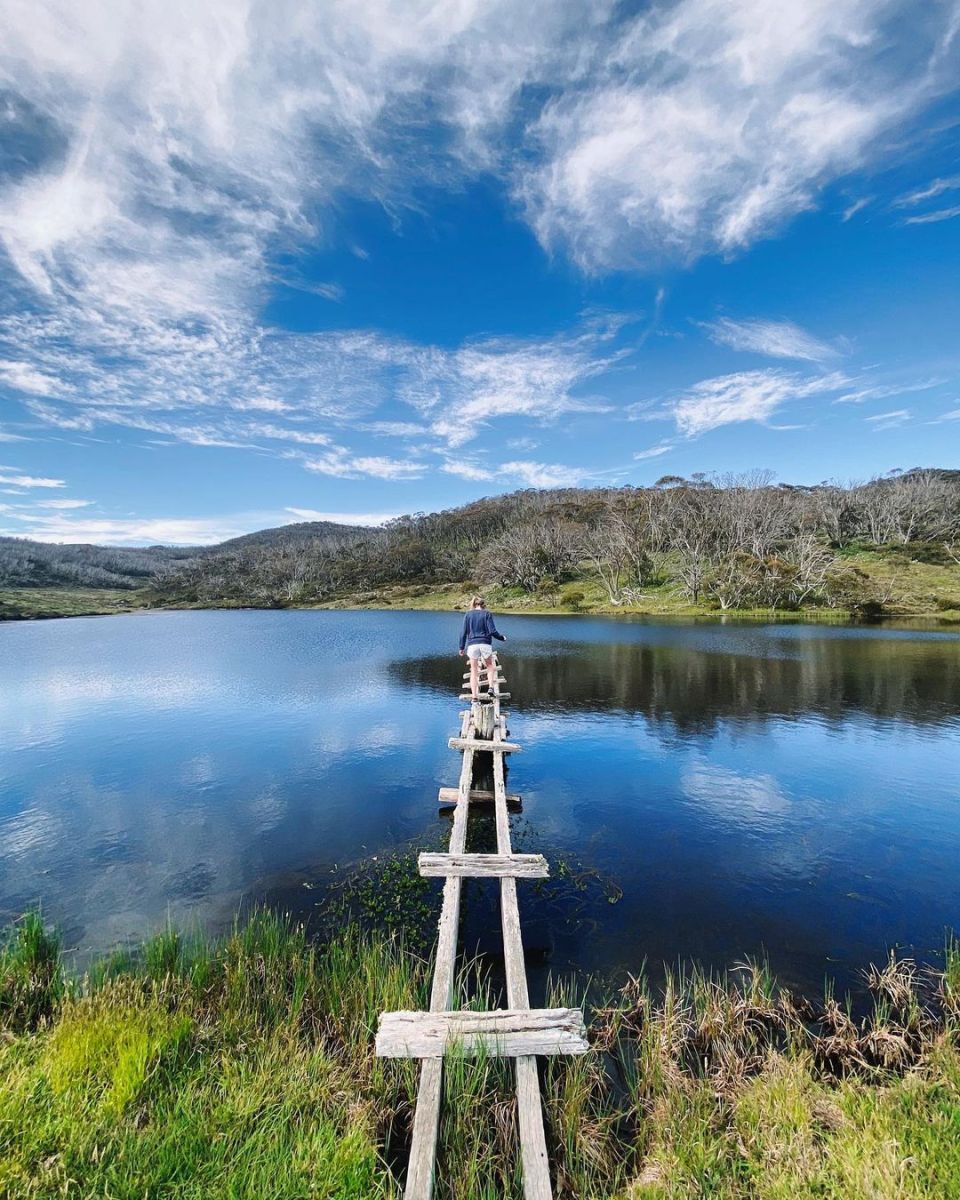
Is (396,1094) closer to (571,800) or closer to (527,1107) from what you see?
(527,1107)

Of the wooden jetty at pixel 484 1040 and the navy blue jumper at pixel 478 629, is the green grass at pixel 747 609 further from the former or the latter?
the wooden jetty at pixel 484 1040

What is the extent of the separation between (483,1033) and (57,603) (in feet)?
633

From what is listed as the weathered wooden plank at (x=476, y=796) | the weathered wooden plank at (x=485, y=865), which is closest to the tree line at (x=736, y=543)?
the weathered wooden plank at (x=476, y=796)

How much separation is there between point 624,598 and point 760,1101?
3519 inches

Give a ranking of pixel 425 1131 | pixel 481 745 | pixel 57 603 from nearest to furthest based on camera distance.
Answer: pixel 425 1131, pixel 481 745, pixel 57 603

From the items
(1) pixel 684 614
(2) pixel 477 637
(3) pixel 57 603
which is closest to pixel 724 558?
(1) pixel 684 614

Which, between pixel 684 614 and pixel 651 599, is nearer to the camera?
pixel 684 614

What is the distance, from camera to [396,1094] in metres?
5.88

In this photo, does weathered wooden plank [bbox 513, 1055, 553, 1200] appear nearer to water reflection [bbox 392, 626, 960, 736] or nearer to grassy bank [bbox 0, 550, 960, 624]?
water reflection [bbox 392, 626, 960, 736]

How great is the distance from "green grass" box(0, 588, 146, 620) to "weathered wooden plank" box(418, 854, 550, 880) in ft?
476

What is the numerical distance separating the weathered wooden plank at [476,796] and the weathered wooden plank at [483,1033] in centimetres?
830

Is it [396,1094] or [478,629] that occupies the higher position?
[478,629]

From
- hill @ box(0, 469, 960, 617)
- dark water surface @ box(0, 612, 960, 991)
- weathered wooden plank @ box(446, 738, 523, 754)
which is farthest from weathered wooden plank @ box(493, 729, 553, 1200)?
hill @ box(0, 469, 960, 617)

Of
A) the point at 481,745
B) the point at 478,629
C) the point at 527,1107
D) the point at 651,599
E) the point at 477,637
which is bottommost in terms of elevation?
the point at 481,745
